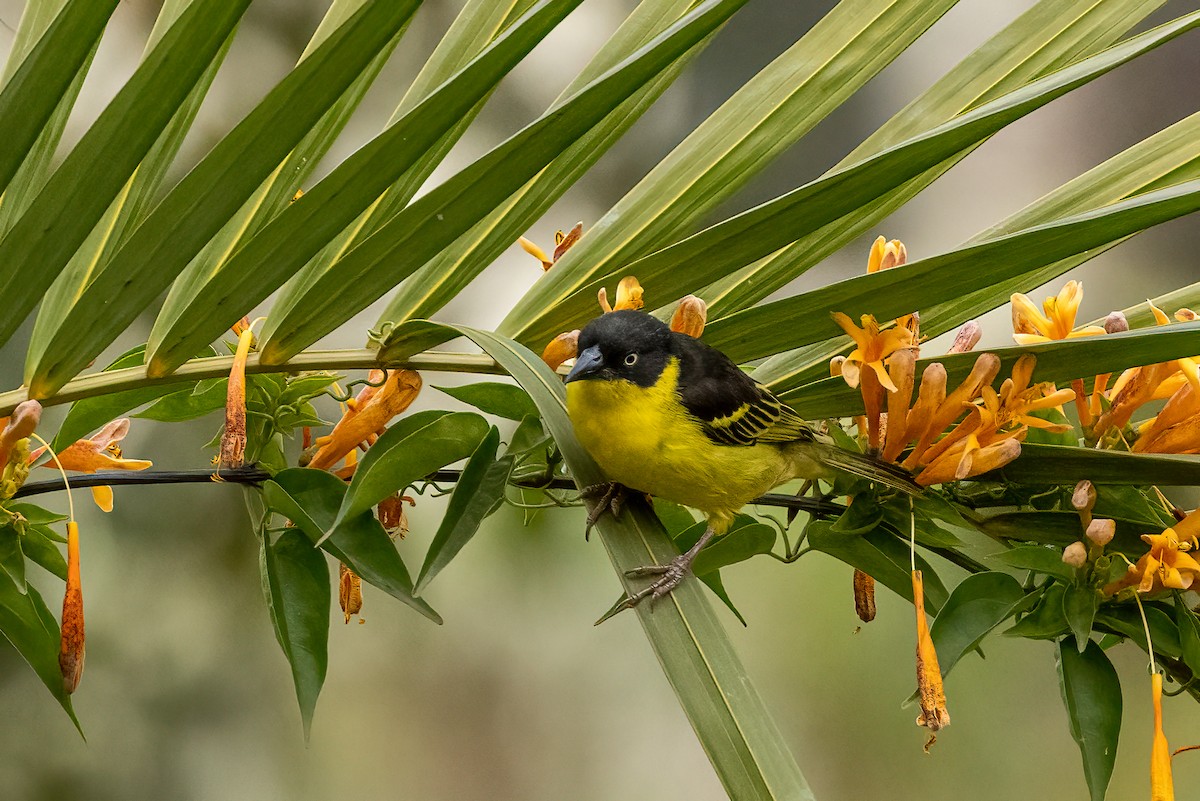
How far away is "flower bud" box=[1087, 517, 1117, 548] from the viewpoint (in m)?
0.38

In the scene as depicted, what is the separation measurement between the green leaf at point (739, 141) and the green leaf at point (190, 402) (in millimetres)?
145

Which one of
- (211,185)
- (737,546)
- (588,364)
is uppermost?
(211,185)

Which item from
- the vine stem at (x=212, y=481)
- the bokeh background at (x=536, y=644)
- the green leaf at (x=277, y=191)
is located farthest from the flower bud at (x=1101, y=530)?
the bokeh background at (x=536, y=644)

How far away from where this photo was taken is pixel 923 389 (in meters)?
0.42

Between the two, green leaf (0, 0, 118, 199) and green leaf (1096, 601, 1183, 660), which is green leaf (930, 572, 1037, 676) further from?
green leaf (0, 0, 118, 199)

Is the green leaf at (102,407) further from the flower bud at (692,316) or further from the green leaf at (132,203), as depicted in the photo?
the flower bud at (692,316)

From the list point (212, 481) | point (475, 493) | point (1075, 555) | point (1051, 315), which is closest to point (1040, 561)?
point (1075, 555)

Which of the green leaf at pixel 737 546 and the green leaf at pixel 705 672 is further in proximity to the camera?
the green leaf at pixel 737 546

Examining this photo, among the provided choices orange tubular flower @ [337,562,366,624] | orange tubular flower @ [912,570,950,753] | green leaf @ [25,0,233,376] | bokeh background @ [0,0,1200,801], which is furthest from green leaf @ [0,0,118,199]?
bokeh background @ [0,0,1200,801]

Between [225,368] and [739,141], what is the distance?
0.85 ft

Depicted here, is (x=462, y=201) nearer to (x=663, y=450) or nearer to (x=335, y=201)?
(x=335, y=201)

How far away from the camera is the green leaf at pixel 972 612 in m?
0.38

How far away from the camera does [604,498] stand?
0.46 m

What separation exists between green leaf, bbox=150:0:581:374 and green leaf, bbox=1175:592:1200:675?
319 millimetres
